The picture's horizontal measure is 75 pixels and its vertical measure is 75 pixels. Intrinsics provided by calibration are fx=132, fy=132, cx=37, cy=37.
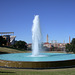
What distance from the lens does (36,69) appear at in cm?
1002

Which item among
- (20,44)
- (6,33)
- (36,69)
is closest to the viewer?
(36,69)

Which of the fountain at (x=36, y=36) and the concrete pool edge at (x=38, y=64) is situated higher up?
the fountain at (x=36, y=36)

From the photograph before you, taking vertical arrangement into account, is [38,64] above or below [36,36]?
below

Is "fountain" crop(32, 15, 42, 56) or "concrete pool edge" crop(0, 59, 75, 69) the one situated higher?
"fountain" crop(32, 15, 42, 56)

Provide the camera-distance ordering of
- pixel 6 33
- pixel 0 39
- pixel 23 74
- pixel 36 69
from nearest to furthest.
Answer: pixel 23 74, pixel 36 69, pixel 0 39, pixel 6 33

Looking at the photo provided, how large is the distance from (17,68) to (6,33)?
9669 cm

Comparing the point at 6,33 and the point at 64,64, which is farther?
the point at 6,33

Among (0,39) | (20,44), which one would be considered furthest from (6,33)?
(0,39)

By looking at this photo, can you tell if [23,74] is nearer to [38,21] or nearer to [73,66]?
[73,66]

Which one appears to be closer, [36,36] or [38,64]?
[38,64]

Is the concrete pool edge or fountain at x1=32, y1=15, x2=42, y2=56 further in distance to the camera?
fountain at x1=32, y1=15, x2=42, y2=56

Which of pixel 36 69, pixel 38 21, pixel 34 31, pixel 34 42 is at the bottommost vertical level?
pixel 36 69

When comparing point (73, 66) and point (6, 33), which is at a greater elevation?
point (6, 33)

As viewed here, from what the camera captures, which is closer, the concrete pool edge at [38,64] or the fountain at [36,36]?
the concrete pool edge at [38,64]
